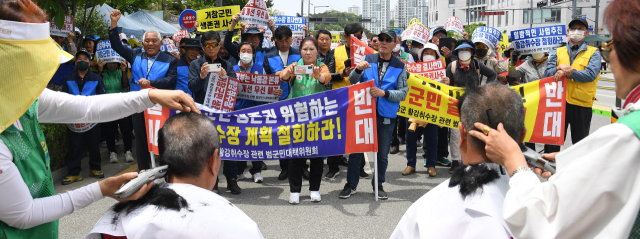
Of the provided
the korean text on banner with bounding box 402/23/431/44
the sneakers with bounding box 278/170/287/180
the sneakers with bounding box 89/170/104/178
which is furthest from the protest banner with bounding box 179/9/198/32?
the sneakers with bounding box 278/170/287/180

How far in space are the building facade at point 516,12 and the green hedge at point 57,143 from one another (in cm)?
4748

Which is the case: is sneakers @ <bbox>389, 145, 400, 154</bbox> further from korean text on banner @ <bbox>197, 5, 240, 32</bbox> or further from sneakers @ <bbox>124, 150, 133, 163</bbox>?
sneakers @ <bbox>124, 150, 133, 163</bbox>

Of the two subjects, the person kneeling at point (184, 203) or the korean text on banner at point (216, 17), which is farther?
the korean text on banner at point (216, 17)

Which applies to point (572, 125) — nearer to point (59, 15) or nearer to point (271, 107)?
point (271, 107)

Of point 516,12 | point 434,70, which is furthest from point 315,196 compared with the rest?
point 516,12

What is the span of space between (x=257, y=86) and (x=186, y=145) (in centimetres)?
442

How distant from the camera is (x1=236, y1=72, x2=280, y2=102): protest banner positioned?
646 centimetres

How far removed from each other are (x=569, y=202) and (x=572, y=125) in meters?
6.29

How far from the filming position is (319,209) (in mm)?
5621

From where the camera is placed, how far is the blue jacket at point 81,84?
7.18 m

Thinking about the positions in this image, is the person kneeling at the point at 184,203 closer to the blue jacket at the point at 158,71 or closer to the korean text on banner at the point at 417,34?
the blue jacket at the point at 158,71

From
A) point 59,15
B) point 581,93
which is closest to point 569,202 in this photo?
point 59,15

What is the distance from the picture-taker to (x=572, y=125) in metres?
6.90

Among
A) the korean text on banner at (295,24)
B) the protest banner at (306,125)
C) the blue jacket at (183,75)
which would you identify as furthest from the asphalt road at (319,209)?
the korean text on banner at (295,24)
